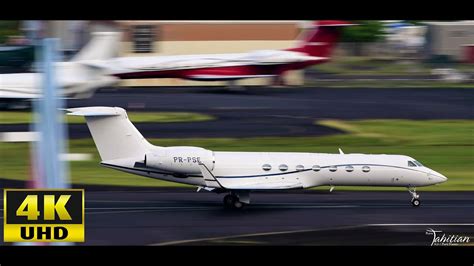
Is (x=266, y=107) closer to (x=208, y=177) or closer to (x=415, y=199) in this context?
(x=415, y=199)

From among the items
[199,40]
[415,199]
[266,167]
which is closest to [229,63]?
[199,40]

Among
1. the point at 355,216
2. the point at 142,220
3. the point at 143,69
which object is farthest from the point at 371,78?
the point at 142,220

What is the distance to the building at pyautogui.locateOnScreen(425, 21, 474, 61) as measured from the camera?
97.9 ft

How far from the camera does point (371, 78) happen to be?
43.2 metres

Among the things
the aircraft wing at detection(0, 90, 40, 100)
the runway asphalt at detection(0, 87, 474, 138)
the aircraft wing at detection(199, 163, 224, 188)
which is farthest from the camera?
the runway asphalt at detection(0, 87, 474, 138)

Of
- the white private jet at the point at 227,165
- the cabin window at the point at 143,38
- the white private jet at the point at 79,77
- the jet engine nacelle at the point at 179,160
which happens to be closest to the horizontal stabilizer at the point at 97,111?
the white private jet at the point at 227,165

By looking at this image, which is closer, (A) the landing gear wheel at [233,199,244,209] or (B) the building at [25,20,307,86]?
(A) the landing gear wheel at [233,199,244,209]

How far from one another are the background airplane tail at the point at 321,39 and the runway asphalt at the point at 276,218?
7.40 metres

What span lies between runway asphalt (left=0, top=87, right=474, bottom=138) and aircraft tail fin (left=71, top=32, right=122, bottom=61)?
1.57 meters

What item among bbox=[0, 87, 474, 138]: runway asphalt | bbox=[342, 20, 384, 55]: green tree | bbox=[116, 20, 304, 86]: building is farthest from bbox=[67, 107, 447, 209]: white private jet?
bbox=[0, 87, 474, 138]: runway asphalt

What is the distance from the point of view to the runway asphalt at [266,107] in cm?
3866

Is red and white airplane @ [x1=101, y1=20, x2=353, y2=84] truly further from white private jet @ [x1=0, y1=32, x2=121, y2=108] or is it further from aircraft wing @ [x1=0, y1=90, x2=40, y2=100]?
aircraft wing @ [x1=0, y1=90, x2=40, y2=100]

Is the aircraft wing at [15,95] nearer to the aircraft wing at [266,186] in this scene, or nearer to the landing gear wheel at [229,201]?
the landing gear wheel at [229,201]
